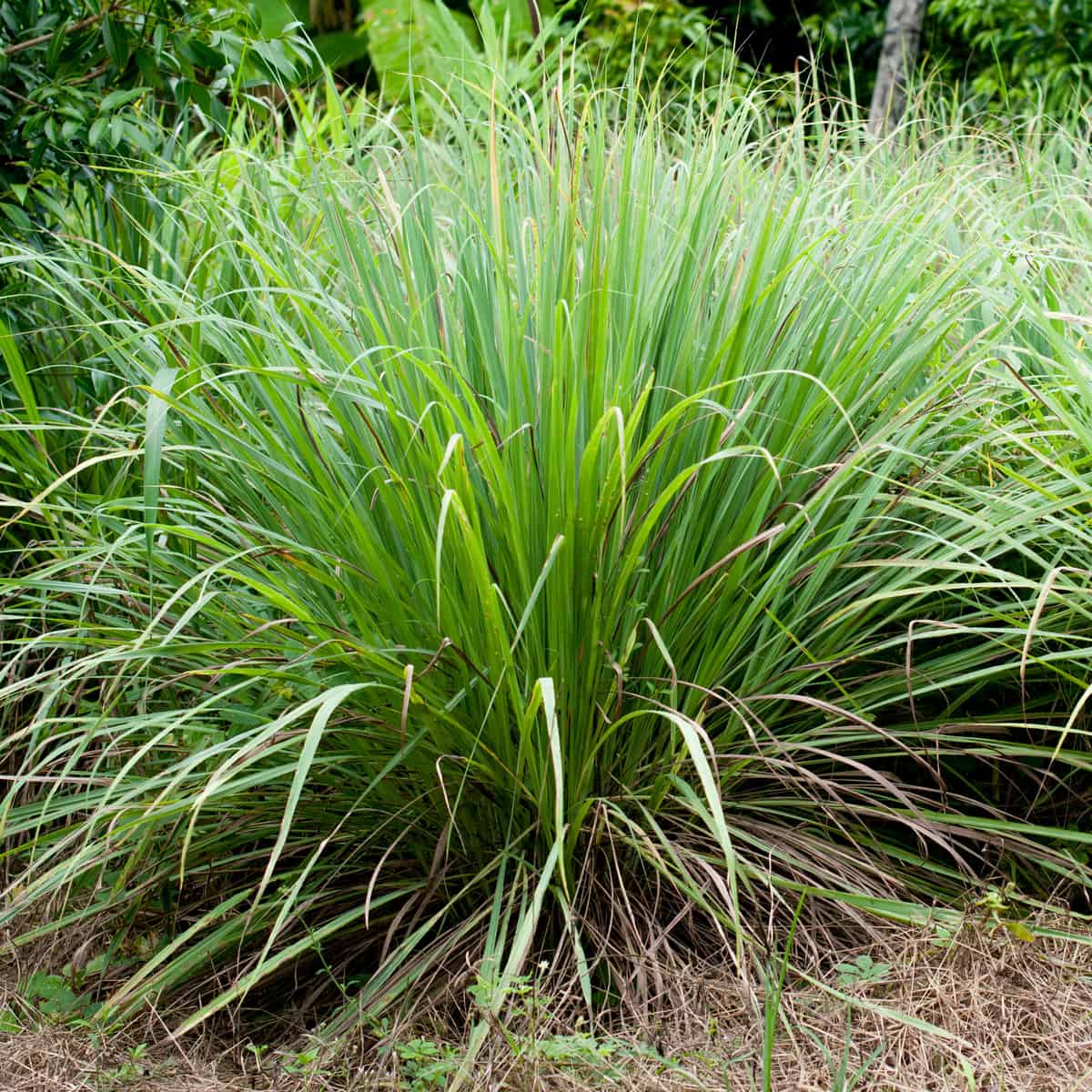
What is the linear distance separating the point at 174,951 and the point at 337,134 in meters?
1.79

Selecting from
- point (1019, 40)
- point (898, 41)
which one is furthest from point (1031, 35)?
point (898, 41)

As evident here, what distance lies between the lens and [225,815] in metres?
2.02

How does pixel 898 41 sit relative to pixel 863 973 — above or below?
above

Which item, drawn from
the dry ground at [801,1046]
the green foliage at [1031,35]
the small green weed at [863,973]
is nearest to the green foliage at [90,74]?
the dry ground at [801,1046]

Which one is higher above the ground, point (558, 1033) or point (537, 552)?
point (537, 552)

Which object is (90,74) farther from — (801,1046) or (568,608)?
(801,1046)

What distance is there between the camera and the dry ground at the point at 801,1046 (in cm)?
161

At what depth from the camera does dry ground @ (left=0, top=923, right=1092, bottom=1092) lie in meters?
1.61

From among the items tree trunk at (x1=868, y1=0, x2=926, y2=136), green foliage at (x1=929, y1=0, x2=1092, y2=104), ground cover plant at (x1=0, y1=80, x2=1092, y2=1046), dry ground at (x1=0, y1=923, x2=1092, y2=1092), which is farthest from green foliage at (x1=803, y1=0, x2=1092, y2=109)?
dry ground at (x1=0, y1=923, x2=1092, y2=1092)

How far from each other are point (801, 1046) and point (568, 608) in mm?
679

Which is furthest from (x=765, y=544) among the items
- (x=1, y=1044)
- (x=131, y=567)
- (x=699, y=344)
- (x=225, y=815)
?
(x=1, y=1044)

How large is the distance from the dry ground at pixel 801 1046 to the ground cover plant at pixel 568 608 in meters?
0.08

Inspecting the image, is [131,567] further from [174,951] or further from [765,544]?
[765,544]

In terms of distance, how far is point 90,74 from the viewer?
2.68 meters
